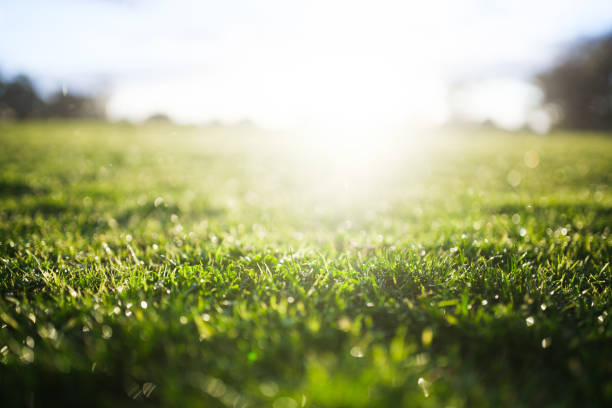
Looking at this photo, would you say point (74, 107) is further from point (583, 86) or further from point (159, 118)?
→ point (583, 86)

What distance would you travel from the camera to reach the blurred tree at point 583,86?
48594 mm

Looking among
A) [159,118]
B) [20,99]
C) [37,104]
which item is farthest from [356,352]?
[37,104]

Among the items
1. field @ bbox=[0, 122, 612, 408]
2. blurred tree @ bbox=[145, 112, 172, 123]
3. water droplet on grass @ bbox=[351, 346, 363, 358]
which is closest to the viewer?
field @ bbox=[0, 122, 612, 408]

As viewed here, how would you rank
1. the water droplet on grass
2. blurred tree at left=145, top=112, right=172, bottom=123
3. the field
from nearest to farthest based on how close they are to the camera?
the field
the water droplet on grass
blurred tree at left=145, top=112, right=172, bottom=123

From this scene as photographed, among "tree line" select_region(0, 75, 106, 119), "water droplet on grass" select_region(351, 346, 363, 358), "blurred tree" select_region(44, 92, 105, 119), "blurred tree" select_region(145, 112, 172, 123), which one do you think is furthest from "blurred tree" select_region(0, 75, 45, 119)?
"water droplet on grass" select_region(351, 346, 363, 358)

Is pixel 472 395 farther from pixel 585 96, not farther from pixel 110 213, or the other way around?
pixel 585 96

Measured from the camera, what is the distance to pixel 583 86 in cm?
5003

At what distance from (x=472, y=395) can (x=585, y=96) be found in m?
65.1

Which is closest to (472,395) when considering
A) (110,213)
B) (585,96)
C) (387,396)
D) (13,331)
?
(387,396)

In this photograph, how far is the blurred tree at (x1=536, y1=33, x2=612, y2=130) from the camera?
48.6 metres

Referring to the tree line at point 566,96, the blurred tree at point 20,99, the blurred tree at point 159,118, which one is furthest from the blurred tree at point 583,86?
the blurred tree at point 20,99

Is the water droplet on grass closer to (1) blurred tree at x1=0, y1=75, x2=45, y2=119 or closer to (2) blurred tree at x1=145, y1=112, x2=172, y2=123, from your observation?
(2) blurred tree at x1=145, y1=112, x2=172, y2=123

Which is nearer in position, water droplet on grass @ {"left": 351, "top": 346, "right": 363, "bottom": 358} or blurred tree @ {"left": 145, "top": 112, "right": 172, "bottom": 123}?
water droplet on grass @ {"left": 351, "top": 346, "right": 363, "bottom": 358}

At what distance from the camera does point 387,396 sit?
1765 millimetres
